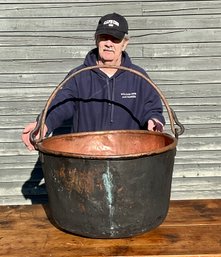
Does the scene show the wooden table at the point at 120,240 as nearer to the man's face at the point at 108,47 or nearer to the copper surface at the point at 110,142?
the copper surface at the point at 110,142

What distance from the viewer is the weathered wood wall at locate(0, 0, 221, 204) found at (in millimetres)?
4285

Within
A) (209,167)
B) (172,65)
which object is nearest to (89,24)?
(172,65)

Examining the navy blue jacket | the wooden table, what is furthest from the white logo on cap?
the wooden table

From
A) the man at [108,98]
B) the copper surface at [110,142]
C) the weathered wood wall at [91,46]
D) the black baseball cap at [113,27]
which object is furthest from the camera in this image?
the weathered wood wall at [91,46]

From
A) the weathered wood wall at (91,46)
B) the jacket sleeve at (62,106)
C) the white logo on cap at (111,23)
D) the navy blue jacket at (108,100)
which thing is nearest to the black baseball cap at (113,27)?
the white logo on cap at (111,23)

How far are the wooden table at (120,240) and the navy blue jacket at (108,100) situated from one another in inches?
28.3

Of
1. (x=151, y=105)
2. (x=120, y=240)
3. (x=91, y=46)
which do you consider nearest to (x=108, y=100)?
(x=151, y=105)

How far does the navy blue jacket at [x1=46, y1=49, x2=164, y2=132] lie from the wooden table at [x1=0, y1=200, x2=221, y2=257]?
72 centimetres

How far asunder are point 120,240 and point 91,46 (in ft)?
8.31

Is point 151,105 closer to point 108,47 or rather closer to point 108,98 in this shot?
point 108,98

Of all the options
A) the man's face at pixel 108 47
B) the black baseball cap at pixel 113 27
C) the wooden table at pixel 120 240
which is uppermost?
the black baseball cap at pixel 113 27

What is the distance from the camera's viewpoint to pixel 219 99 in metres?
4.47

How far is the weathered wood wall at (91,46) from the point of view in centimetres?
429

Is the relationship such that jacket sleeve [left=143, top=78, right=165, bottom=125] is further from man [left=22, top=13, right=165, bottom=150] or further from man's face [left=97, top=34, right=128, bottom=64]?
man's face [left=97, top=34, right=128, bottom=64]
